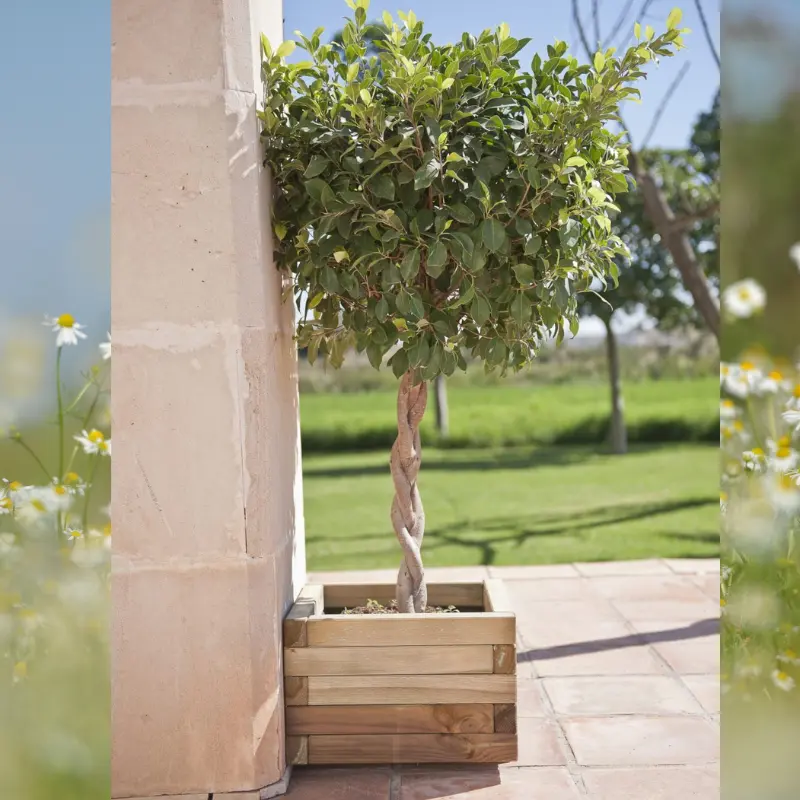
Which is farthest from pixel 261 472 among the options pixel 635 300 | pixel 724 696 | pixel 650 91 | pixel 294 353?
pixel 635 300

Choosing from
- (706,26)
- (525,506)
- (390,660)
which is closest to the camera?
(390,660)

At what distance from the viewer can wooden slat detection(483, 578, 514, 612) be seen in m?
2.23

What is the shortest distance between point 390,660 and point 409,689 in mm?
84

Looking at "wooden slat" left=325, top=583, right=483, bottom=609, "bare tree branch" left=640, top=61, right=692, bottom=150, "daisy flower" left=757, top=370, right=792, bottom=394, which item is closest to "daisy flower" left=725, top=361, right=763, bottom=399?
"daisy flower" left=757, top=370, right=792, bottom=394

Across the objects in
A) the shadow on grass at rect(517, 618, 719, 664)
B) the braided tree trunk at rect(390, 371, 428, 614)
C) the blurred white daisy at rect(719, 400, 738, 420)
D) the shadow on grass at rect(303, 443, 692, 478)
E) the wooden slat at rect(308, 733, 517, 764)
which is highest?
the blurred white daisy at rect(719, 400, 738, 420)

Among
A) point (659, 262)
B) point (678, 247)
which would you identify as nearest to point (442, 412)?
point (659, 262)

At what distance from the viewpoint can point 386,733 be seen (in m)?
2.14

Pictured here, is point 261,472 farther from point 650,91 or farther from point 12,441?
point 650,91

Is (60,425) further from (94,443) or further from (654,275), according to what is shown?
(654,275)

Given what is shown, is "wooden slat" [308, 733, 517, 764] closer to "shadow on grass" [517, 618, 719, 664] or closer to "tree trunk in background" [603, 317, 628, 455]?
"shadow on grass" [517, 618, 719, 664]

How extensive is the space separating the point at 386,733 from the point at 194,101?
155 cm

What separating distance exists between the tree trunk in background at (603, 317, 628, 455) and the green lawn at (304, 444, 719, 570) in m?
0.21

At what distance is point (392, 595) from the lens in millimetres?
2586

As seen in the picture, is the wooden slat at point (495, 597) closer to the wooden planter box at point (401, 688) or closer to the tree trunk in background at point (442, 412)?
the wooden planter box at point (401, 688)
